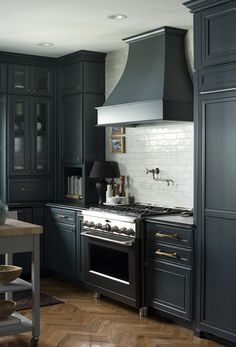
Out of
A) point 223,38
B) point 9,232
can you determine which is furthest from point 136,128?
point 9,232

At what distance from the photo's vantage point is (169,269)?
4988mm

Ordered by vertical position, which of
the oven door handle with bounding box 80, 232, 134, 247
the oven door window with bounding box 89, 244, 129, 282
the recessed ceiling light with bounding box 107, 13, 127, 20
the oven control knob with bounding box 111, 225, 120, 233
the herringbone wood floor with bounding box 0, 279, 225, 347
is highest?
the recessed ceiling light with bounding box 107, 13, 127, 20

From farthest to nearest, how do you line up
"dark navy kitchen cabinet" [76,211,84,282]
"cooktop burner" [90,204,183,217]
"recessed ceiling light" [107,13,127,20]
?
"dark navy kitchen cabinet" [76,211,84,282] < "cooktop burner" [90,204,183,217] < "recessed ceiling light" [107,13,127,20]

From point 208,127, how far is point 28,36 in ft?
8.19

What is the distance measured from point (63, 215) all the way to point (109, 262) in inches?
42.4

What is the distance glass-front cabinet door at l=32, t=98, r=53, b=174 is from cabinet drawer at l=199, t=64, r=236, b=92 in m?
2.95

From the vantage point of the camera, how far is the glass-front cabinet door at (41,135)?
7.07 meters

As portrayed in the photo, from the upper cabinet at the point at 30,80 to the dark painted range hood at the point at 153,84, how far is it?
1343 mm

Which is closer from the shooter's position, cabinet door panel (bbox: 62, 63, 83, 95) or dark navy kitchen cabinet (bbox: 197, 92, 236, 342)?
dark navy kitchen cabinet (bbox: 197, 92, 236, 342)

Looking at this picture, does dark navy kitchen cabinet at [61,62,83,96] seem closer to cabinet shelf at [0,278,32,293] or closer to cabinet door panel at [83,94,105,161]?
cabinet door panel at [83,94,105,161]

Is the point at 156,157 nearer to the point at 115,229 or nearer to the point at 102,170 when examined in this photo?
the point at 102,170

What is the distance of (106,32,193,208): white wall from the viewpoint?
5.71 m

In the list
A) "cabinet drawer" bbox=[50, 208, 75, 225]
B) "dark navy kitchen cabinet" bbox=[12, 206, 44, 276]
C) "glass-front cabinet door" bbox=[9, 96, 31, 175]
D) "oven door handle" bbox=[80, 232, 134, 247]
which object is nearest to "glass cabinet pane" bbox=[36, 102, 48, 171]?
"glass-front cabinet door" bbox=[9, 96, 31, 175]

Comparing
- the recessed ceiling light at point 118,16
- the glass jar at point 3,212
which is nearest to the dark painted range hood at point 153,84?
the recessed ceiling light at point 118,16
